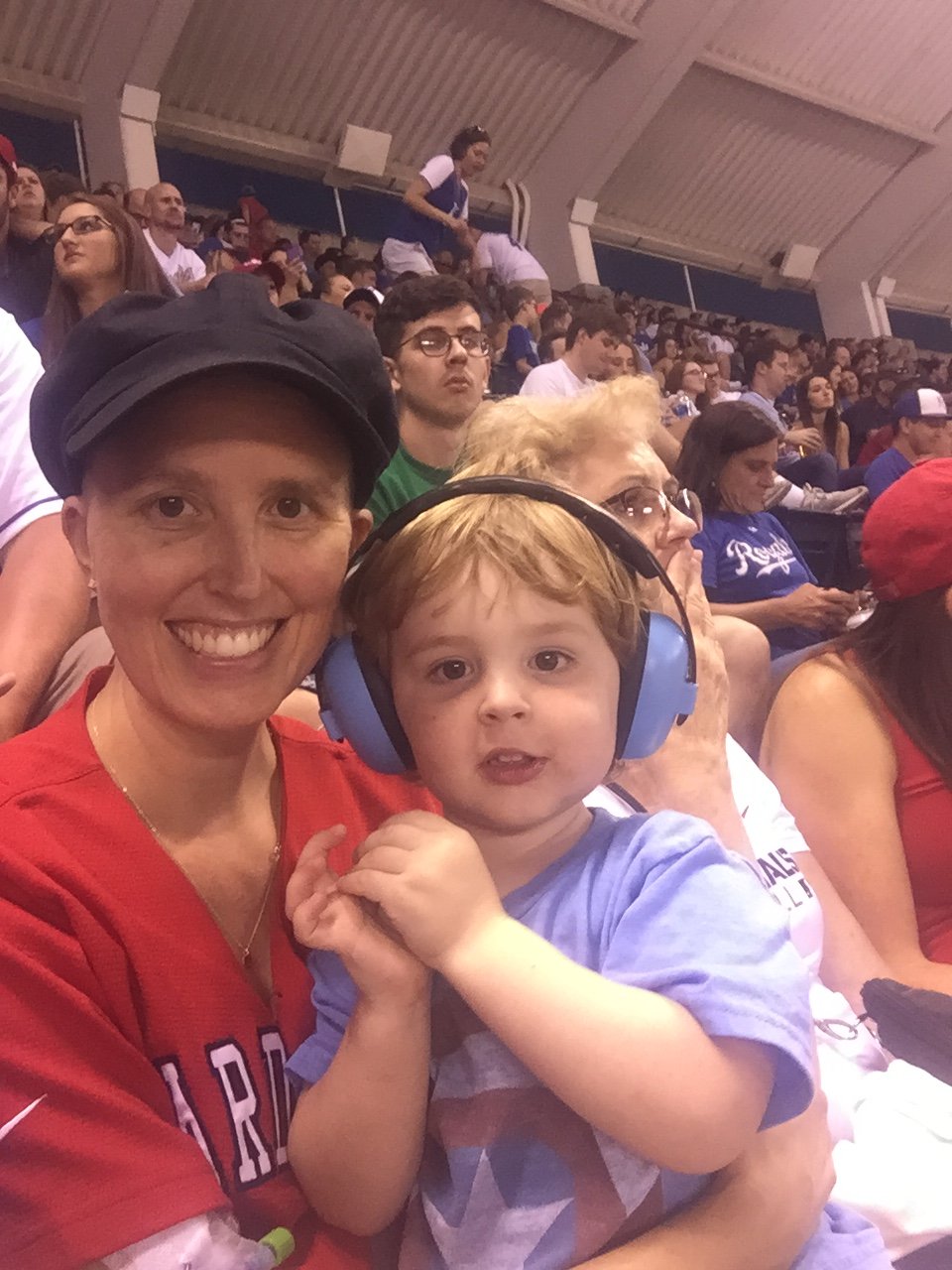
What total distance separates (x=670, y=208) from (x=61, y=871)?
38.0ft

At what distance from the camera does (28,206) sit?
13.2ft

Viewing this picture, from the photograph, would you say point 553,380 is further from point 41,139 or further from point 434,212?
point 41,139

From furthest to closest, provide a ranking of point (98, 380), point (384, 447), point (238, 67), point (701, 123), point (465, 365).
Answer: point (701, 123), point (238, 67), point (465, 365), point (384, 447), point (98, 380)

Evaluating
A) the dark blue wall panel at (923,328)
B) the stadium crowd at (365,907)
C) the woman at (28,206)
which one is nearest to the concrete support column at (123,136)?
the woman at (28,206)

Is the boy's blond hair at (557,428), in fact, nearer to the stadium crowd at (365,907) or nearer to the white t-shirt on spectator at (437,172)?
the stadium crowd at (365,907)

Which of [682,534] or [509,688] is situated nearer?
[509,688]

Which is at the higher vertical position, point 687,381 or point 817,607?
point 687,381

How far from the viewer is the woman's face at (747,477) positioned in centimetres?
338

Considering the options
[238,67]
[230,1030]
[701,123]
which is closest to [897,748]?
[230,1030]

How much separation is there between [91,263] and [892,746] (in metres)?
2.12

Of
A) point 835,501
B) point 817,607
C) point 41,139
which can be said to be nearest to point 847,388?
point 835,501

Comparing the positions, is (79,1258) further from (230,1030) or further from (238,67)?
(238,67)

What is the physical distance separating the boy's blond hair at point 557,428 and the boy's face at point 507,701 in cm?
36

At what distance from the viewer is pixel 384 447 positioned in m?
0.92
